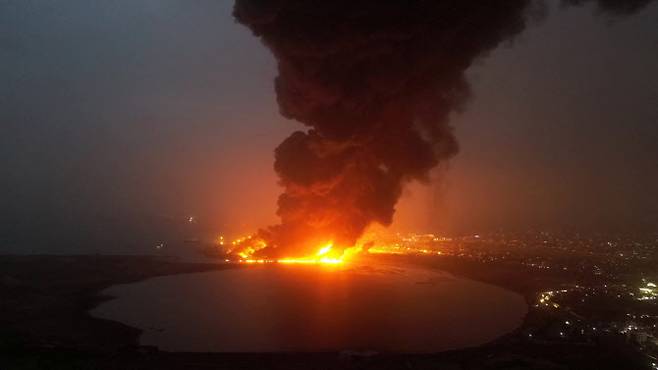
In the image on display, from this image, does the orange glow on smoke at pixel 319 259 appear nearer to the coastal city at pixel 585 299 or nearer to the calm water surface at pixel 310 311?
the calm water surface at pixel 310 311

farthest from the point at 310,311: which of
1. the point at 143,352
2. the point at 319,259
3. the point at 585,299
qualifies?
the point at 585,299

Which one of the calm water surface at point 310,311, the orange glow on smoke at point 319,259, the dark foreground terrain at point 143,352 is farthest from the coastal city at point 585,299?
the orange glow on smoke at point 319,259

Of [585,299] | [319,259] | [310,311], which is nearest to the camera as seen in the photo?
[310,311]

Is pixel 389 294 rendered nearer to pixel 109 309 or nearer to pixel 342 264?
pixel 342 264

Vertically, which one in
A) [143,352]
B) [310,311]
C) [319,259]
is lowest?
[143,352]

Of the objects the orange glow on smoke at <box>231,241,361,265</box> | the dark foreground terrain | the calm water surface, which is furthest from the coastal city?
the orange glow on smoke at <box>231,241,361,265</box>

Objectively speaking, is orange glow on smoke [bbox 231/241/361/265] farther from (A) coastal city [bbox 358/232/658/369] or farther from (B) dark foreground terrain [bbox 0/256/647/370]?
(B) dark foreground terrain [bbox 0/256/647/370]

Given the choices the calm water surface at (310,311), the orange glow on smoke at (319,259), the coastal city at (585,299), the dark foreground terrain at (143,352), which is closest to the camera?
the dark foreground terrain at (143,352)

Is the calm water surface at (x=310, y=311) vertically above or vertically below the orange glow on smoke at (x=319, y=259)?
below

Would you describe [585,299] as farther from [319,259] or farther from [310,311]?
[319,259]
